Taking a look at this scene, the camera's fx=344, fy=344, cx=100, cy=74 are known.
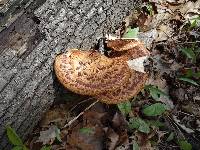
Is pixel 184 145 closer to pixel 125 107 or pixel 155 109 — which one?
pixel 155 109

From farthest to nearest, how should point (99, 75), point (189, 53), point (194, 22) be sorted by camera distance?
1. point (194, 22)
2. point (189, 53)
3. point (99, 75)

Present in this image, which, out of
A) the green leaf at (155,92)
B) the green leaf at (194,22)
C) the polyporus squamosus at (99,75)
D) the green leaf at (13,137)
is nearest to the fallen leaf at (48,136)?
the green leaf at (13,137)

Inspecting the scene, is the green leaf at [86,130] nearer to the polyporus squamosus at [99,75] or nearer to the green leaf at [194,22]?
the polyporus squamosus at [99,75]

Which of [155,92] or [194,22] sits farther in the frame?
[194,22]

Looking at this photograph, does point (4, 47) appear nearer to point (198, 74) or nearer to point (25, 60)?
point (25, 60)

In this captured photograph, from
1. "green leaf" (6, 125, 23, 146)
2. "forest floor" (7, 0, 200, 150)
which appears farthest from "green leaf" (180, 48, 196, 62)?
"green leaf" (6, 125, 23, 146)

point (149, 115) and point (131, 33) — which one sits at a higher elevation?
point (131, 33)

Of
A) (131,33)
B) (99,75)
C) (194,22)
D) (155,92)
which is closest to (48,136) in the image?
(99,75)
